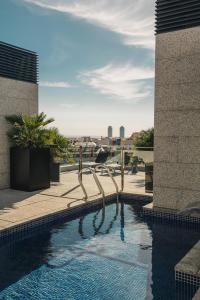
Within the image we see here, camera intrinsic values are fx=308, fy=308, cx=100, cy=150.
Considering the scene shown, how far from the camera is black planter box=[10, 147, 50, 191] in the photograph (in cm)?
978

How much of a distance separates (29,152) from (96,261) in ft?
17.4

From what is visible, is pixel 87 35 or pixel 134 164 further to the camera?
pixel 134 164

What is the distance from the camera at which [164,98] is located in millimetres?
7652

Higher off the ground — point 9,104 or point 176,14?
point 176,14

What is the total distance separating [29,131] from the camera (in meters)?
9.92

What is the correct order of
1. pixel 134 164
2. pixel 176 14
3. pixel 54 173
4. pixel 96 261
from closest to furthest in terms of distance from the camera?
pixel 96 261 → pixel 176 14 → pixel 54 173 → pixel 134 164

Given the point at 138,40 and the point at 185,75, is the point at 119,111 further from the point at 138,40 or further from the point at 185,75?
the point at 185,75

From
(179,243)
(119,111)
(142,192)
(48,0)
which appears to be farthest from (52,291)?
(119,111)

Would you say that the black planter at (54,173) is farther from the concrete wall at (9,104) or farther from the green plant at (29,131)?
the concrete wall at (9,104)

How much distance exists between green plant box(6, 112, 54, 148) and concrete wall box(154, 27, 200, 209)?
410 cm

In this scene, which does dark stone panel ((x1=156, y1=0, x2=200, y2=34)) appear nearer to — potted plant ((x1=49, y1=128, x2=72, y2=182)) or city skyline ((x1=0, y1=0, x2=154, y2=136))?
city skyline ((x1=0, y1=0, x2=154, y2=136))

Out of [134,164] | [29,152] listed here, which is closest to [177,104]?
[29,152]

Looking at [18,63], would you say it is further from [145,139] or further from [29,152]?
[145,139]

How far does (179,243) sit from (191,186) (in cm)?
169
